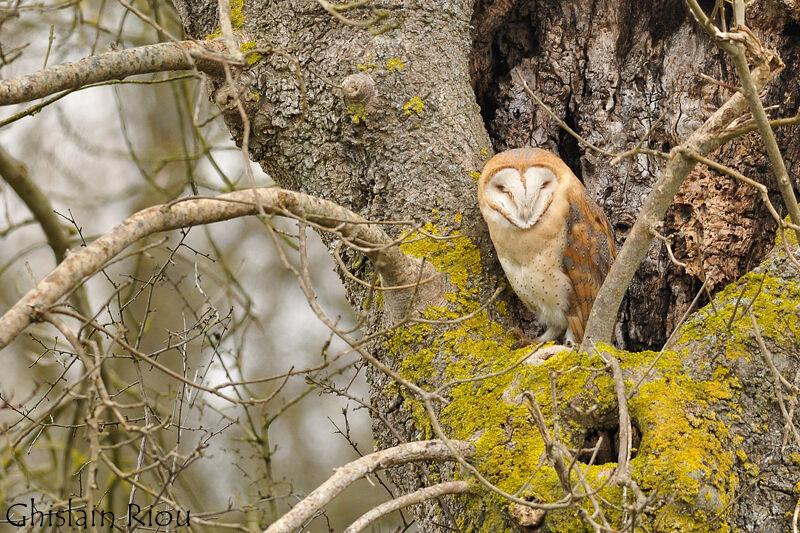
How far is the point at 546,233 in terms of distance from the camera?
3.42 metres

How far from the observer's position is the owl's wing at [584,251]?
3424 millimetres

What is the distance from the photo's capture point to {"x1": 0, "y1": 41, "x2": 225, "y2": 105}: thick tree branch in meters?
2.36

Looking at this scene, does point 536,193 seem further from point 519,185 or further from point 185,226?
point 185,226

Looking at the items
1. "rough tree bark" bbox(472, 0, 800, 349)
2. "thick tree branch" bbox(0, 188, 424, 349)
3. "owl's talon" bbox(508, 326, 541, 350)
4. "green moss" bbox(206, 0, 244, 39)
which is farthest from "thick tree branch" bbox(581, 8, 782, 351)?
"green moss" bbox(206, 0, 244, 39)

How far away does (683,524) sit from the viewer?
2455mm

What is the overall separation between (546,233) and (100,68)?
1757 mm

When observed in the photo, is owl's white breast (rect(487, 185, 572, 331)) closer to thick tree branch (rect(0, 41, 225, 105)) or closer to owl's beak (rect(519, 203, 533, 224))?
owl's beak (rect(519, 203, 533, 224))

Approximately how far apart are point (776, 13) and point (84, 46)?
3776 mm

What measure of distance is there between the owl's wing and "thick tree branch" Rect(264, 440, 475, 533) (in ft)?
3.53

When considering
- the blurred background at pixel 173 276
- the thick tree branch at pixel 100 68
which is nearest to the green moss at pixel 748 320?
the thick tree branch at pixel 100 68

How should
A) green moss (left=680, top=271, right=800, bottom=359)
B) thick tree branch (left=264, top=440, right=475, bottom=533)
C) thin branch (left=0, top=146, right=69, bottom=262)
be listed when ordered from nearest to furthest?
thick tree branch (left=264, top=440, right=475, bottom=533)
green moss (left=680, top=271, right=800, bottom=359)
thin branch (left=0, top=146, right=69, bottom=262)

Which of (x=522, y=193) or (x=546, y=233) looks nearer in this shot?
(x=522, y=193)

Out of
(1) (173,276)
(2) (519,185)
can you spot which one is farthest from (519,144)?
(1) (173,276)

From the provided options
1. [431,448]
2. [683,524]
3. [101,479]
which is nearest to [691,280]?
[683,524]
